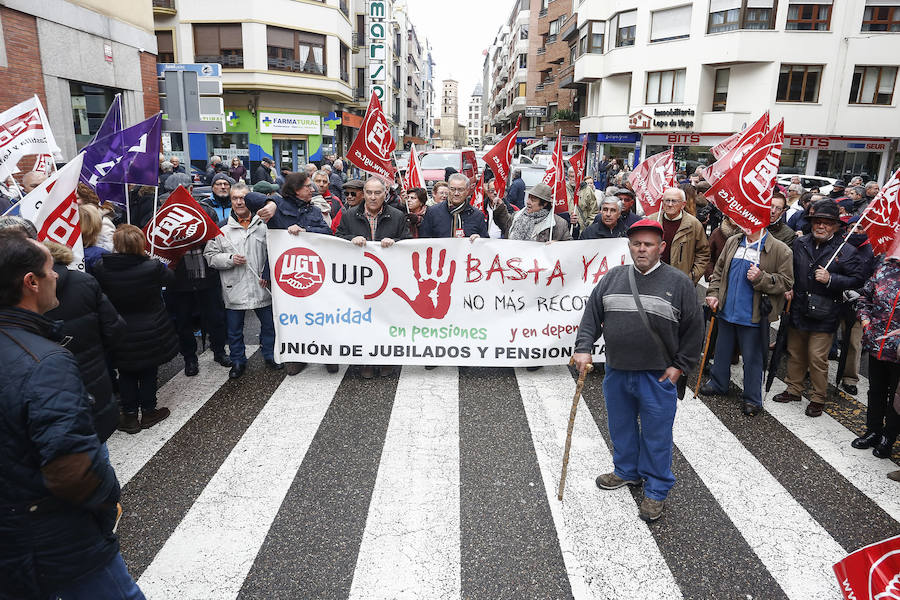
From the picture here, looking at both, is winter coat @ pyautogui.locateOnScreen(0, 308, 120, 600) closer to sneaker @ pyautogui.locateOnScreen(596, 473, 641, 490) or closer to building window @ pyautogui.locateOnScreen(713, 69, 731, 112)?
sneaker @ pyautogui.locateOnScreen(596, 473, 641, 490)

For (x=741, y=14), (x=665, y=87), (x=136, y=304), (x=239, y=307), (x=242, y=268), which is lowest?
(x=239, y=307)

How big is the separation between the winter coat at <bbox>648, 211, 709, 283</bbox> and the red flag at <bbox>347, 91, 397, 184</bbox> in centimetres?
392

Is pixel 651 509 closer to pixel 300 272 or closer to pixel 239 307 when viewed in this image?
pixel 300 272

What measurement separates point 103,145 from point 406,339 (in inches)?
154

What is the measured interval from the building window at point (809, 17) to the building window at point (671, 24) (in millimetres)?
5097

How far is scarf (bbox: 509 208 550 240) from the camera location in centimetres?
708

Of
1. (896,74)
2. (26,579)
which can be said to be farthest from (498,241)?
(896,74)

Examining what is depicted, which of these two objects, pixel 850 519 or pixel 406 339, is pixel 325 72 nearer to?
pixel 406 339

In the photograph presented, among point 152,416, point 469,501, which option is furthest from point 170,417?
point 469,501

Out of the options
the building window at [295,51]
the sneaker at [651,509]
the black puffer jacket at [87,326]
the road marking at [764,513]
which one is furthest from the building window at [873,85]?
the black puffer jacket at [87,326]

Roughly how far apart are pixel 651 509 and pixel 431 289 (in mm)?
3360

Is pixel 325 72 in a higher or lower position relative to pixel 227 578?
higher

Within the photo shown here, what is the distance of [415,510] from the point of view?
3979mm

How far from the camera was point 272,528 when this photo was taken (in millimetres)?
3754
